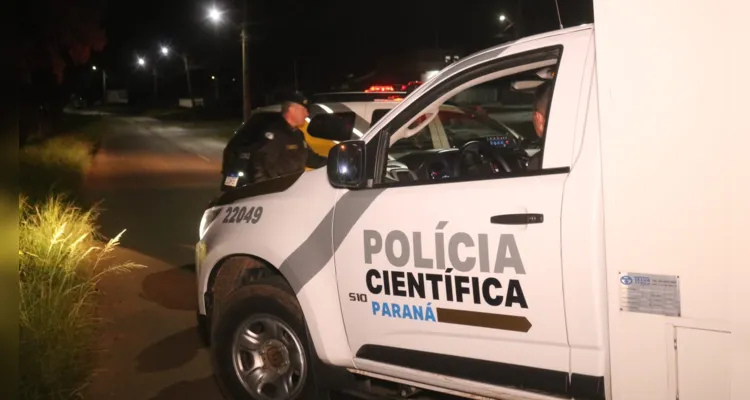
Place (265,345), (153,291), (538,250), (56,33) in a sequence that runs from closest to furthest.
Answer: (538,250)
(265,345)
(153,291)
(56,33)

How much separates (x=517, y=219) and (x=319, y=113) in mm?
5312

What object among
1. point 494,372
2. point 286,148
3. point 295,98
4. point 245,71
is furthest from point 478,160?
point 245,71

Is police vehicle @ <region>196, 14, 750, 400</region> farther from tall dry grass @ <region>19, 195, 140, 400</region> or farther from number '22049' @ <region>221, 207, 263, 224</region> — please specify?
tall dry grass @ <region>19, 195, 140, 400</region>

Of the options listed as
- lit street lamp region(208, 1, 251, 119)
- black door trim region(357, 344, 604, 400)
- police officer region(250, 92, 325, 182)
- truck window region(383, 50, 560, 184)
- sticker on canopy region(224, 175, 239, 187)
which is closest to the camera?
black door trim region(357, 344, 604, 400)

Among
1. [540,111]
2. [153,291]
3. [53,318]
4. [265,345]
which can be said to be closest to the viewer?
[540,111]

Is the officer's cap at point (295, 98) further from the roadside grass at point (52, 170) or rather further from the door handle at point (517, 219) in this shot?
the roadside grass at point (52, 170)

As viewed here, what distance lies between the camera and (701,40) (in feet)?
10.00

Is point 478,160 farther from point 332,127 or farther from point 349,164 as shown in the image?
point 332,127

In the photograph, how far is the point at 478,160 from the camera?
186 inches

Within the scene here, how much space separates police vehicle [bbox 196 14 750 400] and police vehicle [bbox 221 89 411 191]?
3.73 m

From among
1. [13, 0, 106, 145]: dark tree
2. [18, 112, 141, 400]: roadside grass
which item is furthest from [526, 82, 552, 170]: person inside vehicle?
[13, 0, 106, 145]: dark tree

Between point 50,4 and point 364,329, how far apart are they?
52.1 ft

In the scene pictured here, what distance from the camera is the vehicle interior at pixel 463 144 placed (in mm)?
4656

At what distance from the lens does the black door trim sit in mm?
3467
